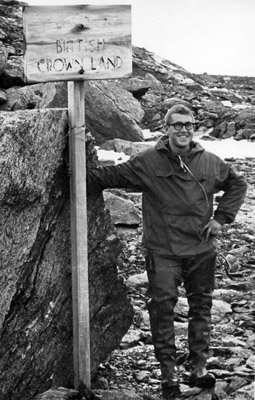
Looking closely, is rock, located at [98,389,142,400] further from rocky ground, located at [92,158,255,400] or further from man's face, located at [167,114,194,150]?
man's face, located at [167,114,194,150]

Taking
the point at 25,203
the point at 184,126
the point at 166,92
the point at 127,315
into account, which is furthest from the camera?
the point at 166,92

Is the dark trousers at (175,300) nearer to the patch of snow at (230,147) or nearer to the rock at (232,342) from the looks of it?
the rock at (232,342)

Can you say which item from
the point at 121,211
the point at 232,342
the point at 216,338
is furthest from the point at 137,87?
the point at 232,342

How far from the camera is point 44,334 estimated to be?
5.63 meters

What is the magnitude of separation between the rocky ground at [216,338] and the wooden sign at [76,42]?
2337mm

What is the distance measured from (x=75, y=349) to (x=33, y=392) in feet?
1.40

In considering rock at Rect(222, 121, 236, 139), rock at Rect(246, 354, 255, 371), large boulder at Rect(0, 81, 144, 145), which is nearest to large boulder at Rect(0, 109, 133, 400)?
rock at Rect(246, 354, 255, 371)

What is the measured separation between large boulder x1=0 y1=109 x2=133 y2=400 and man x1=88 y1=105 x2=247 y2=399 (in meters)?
0.39

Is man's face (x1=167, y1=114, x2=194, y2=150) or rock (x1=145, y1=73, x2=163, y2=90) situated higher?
man's face (x1=167, y1=114, x2=194, y2=150)

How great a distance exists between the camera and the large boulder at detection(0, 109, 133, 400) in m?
5.29

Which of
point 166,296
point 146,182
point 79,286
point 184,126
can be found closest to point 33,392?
point 79,286

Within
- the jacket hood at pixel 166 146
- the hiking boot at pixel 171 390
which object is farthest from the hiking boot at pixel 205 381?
the jacket hood at pixel 166 146

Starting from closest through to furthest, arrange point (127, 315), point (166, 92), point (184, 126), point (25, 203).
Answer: point (25, 203), point (184, 126), point (127, 315), point (166, 92)

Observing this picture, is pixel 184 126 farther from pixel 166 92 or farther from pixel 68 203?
pixel 166 92
